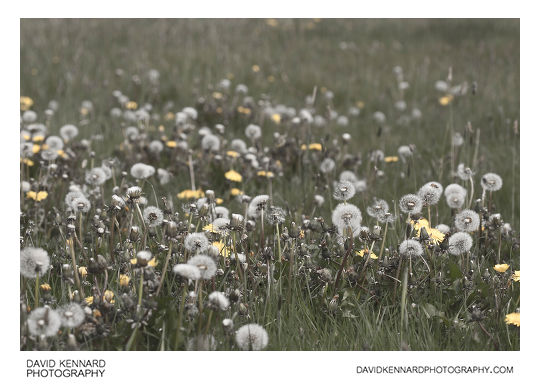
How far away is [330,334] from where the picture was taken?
2.54 metres

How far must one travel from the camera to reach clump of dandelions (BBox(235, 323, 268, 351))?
93.3 inches

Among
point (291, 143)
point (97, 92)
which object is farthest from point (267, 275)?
point (97, 92)

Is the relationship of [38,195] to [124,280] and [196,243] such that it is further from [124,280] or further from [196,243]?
[196,243]

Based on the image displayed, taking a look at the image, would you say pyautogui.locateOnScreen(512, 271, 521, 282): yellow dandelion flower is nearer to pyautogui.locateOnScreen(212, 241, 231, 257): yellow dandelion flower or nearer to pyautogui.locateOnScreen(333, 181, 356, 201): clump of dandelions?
pyautogui.locateOnScreen(333, 181, 356, 201): clump of dandelions

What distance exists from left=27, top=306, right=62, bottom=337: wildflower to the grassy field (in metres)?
0.11

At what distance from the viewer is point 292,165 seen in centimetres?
483

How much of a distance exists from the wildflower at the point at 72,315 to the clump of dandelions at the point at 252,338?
596mm

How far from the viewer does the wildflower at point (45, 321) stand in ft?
7.25

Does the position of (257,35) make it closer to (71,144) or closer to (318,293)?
(71,144)

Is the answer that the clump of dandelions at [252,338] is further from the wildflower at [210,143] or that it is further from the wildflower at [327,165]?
the wildflower at [210,143]

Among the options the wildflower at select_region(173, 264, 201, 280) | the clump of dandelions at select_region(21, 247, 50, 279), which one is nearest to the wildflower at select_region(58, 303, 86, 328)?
the clump of dandelions at select_region(21, 247, 50, 279)

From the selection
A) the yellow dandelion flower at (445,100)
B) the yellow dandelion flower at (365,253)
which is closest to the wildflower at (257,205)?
the yellow dandelion flower at (365,253)

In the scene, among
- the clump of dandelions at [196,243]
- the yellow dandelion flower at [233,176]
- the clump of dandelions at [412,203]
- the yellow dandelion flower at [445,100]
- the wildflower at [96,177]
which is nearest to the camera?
the clump of dandelions at [196,243]

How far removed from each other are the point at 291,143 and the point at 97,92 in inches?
108
